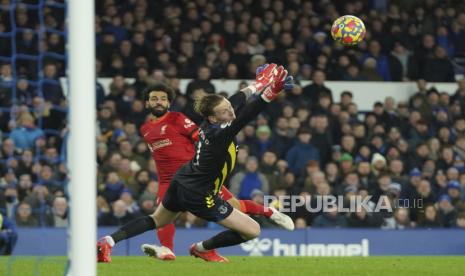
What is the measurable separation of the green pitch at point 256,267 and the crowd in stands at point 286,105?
217 centimetres

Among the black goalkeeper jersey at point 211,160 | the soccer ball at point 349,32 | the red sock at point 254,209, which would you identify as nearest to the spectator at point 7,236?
the red sock at point 254,209

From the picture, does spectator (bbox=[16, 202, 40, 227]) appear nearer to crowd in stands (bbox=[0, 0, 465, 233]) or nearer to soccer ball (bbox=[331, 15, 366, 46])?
crowd in stands (bbox=[0, 0, 465, 233])

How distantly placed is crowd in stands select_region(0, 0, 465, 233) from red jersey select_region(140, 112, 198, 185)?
192cm

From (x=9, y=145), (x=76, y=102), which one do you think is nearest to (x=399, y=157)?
(x=9, y=145)

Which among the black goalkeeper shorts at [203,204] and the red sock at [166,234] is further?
the red sock at [166,234]

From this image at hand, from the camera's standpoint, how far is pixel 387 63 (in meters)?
19.4

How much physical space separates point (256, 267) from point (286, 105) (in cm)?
724

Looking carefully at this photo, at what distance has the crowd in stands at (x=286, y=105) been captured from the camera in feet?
48.6

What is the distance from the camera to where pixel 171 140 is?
11.0 meters

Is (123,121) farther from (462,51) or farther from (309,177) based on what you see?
(462,51)

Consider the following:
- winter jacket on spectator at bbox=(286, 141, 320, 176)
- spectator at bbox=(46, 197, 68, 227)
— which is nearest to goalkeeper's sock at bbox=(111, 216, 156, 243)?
spectator at bbox=(46, 197, 68, 227)

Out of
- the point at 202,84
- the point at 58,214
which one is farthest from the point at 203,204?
the point at 202,84

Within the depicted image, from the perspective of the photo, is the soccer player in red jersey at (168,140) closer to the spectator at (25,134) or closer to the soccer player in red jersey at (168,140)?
the soccer player in red jersey at (168,140)

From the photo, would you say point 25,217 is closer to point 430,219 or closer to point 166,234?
point 166,234
